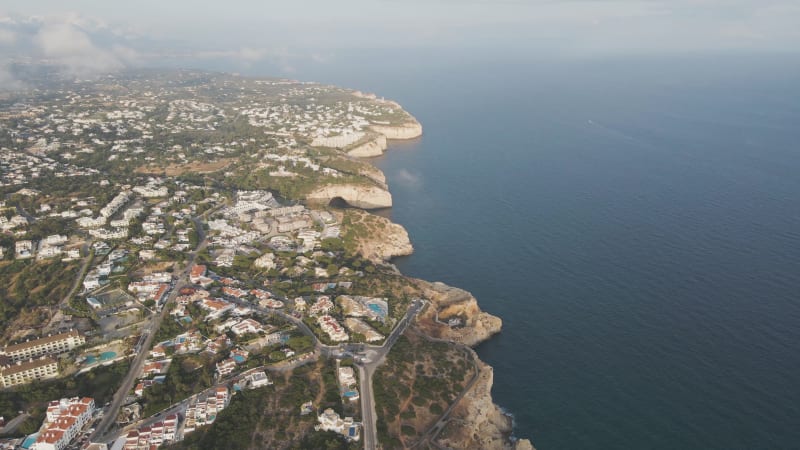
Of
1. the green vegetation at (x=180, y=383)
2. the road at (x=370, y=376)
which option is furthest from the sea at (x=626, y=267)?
the green vegetation at (x=180, y=383)

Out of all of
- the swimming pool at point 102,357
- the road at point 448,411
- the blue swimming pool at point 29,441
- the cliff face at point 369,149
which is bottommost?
the cliff face at point 369,149

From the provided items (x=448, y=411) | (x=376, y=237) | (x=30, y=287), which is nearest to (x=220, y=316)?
(x=30, y=287)

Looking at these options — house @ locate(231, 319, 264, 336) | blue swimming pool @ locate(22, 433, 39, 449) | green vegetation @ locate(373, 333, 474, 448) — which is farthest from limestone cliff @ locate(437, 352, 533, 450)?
blue swimming pool @ locate(22, 433, 39, 449)

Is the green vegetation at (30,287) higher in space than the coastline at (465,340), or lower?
lower

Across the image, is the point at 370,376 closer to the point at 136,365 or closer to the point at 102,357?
the point at 136,365

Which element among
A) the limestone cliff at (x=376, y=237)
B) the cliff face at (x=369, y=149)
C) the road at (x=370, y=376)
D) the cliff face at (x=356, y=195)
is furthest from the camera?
the cliff face at (x=369, y=149)

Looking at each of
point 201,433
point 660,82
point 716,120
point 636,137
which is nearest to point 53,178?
point 201,433

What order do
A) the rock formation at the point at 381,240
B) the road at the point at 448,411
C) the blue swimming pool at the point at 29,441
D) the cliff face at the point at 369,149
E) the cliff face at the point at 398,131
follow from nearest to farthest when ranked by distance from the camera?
the blue swimming pool at the point at 29,441 → the road at the point at 448,411 → the rock formation at the point at 381,240 → the cliff face at the point at 369,149 → the cliff face at the point at 398,131

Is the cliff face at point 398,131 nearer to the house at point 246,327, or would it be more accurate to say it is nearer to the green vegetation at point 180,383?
the house at point 246,327
